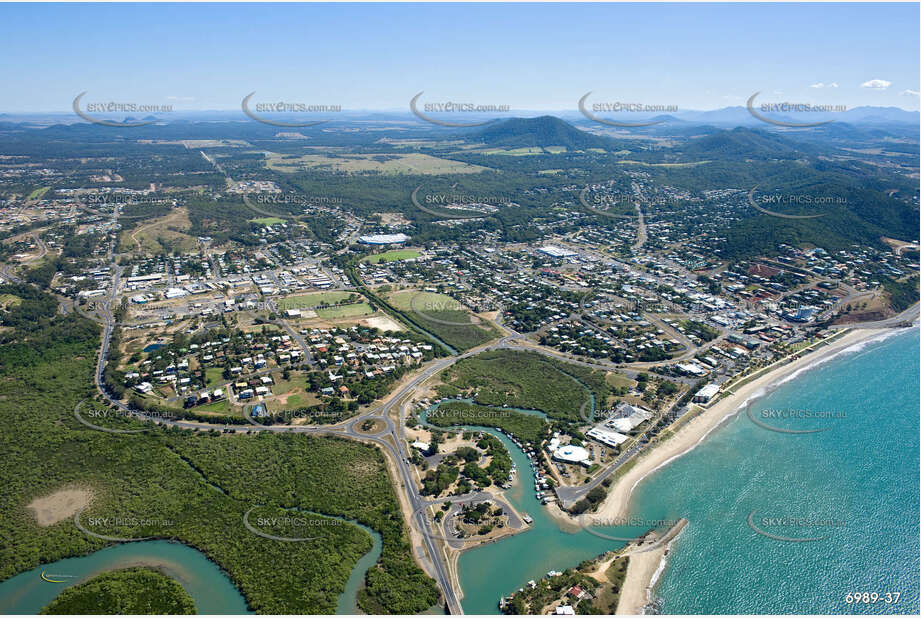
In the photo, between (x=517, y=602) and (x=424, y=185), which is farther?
(x=424, y=185)

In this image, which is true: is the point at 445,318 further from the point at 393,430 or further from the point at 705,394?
the point at 705,394

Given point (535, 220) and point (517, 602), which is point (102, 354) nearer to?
point (517, 602)

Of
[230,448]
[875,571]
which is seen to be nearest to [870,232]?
[875,571]

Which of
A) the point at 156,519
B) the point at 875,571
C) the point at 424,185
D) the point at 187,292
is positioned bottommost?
the point at 875,571

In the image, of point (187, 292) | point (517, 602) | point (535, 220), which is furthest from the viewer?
point (535, 220)

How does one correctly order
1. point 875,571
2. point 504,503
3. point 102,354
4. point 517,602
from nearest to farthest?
point 517,602, point 875,571, point 504,503, point 102,354
